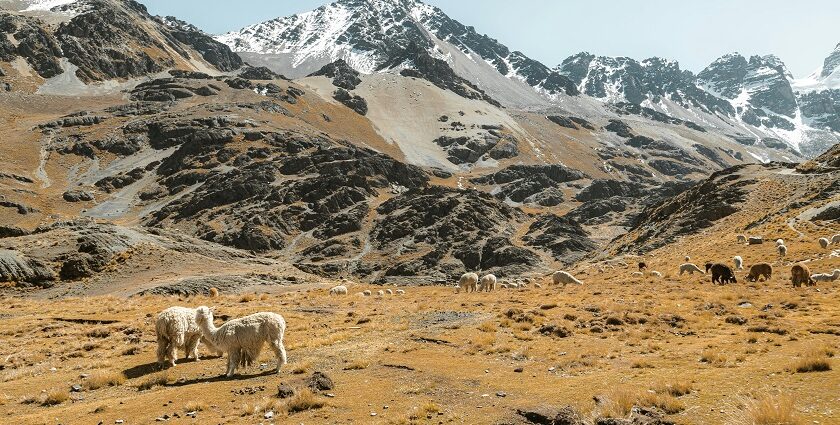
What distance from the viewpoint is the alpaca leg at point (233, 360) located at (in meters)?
16.2

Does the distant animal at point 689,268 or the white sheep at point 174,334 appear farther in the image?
the distant animal at point 689,268

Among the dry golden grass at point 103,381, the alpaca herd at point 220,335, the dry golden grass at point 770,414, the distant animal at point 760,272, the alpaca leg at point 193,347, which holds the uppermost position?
the distant animal at point 760,272

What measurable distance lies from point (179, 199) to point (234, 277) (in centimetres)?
→ 13163

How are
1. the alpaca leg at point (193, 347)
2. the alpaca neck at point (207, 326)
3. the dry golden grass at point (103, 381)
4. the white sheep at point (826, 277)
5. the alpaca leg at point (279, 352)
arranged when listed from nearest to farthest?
the dry golden grass at point (103, 381), the alpaca leg at point (279, 352), the alpaca neck at point (207, 326), the alpaca leg at point (193, 347), the white sheep at point (826, 277)

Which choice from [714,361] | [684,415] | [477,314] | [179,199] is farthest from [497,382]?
[179,199]

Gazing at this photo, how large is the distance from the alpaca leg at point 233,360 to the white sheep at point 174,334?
132 cm

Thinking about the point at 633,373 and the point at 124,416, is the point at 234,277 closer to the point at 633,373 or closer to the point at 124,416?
the point at 124,416

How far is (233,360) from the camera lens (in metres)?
16.4

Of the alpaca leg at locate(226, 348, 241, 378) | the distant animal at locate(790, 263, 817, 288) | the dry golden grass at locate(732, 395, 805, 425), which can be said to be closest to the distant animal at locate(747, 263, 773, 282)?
the distant animal at locate(790, 263, 817, 288)

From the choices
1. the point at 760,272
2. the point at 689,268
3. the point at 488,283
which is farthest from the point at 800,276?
the point at 488,283

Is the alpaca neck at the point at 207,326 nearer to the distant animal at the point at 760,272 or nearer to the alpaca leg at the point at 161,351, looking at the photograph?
the alpaca leg at the point at 161,351

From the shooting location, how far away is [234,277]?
5628 centimetres

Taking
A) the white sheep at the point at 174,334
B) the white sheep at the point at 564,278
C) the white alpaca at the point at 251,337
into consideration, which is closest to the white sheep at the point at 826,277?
the white sheep at the point at 564,278

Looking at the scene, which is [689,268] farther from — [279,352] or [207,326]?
[207,326]
